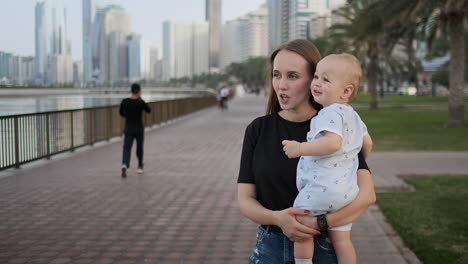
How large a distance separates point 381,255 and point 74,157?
9834 millimetres

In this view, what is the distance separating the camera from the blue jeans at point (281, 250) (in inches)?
94.0

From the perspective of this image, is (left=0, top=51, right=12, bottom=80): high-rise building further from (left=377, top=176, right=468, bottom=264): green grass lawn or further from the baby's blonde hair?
the baby's blonde hair

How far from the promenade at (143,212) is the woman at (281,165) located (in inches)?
128

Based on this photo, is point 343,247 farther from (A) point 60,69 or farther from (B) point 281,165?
(A) point 60,69

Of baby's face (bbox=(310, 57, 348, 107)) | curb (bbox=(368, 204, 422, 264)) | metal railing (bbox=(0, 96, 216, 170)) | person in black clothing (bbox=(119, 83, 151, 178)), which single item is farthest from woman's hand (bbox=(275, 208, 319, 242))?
metal railing (bbox=(0, 96, 216, 170))

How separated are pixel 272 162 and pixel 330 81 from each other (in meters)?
0.41

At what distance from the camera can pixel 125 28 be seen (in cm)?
7325

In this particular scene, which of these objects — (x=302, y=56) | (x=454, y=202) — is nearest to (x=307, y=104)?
(x=302, y=56)

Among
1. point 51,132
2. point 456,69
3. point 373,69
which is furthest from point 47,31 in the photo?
point 373,69

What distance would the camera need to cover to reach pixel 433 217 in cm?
738

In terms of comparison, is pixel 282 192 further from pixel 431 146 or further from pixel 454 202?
pixel 431 146

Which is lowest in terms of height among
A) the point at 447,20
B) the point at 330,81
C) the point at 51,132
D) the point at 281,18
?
the point at 51,132

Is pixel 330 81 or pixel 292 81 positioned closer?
pixel 330 81

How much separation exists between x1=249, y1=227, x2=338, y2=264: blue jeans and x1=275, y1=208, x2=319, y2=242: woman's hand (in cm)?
13
